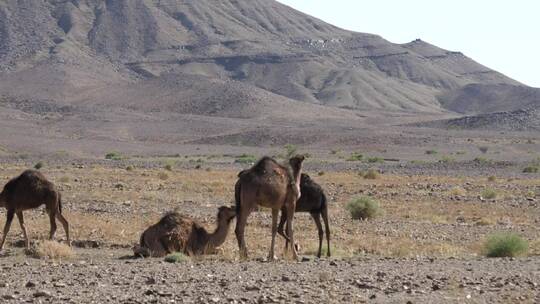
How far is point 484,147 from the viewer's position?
8931 centimetres

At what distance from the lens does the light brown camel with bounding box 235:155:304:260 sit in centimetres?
1485

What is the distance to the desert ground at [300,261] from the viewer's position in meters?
11.5

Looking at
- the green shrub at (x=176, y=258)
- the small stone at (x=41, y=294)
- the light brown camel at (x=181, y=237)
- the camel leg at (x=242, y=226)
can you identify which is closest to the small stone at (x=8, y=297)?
the small stone at (x=41, y=294)

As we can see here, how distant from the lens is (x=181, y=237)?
15570 millimetres

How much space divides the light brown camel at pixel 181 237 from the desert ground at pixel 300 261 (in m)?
0.27

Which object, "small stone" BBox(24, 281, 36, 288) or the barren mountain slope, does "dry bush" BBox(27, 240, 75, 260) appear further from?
the barren mountain slope

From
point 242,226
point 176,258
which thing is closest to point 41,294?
point 176,258

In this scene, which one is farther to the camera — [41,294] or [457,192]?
[457,192]

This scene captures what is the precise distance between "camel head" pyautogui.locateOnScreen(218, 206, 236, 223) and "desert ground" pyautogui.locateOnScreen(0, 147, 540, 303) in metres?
0.56

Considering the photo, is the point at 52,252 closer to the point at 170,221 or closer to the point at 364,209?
the point at 170,221

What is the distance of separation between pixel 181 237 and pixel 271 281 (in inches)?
137

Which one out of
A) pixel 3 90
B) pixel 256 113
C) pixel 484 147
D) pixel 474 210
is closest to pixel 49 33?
pixel 3 90

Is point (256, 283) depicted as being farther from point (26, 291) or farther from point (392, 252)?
point (392, 252)

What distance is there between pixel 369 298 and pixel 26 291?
404 cm
